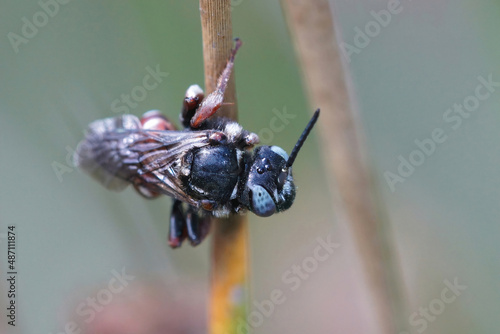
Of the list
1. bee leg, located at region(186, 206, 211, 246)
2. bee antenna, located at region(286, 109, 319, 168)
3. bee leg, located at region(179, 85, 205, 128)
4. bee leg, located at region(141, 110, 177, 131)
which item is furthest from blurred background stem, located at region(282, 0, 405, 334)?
bee leg, located at region(141, 110, 177, 131)

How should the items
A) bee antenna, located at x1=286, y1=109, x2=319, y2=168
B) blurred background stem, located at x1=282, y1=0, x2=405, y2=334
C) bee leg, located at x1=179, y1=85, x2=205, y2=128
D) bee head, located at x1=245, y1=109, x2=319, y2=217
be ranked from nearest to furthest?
blurred background stem, located at x1=282, y1=0, x2=405, y2=334 → bee antenna, located at x1=286, y1=109, x2=319, y2=168 → bee head, located at x1=245, y1=109, x2=319, y2=217 → bee leg, located at x1=179, y1=85, x2=205, y2=128

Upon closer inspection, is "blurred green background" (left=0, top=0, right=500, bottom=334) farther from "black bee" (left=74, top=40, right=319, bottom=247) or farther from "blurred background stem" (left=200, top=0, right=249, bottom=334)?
"blurred background stem" (left=200, top=0, right=249, bottom=334)

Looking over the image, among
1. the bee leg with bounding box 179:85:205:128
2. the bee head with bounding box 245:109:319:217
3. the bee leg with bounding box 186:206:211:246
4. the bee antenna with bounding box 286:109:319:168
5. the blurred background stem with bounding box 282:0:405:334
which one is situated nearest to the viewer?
the blurred background stem with bounding box 282:0:405:334

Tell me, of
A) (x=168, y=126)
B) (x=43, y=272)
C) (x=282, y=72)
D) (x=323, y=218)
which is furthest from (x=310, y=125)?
(x=323, y=218)

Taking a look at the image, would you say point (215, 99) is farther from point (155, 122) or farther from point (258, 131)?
point (258, 131)

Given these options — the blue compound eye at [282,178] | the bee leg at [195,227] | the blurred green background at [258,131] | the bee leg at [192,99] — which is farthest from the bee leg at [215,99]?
the blurred green background at [258,131]

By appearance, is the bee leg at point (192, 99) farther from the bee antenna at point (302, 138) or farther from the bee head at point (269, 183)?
the bee antenna at point (302, 138)

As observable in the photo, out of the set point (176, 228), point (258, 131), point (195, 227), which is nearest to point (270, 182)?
point (195, 227)

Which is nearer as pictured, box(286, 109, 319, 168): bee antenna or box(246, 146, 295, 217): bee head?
box(286, 109, 319, 168): bee antenna
